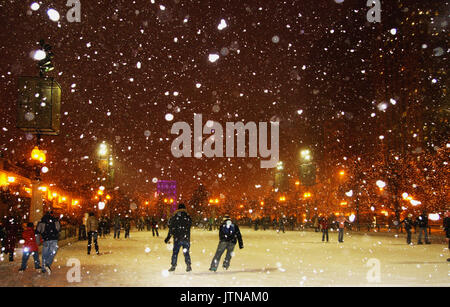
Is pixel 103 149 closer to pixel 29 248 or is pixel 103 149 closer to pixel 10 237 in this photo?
pixel 10 237

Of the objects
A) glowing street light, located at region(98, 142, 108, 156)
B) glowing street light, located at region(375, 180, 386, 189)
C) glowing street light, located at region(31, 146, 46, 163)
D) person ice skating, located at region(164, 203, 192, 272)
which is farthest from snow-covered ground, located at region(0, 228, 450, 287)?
glowing street light, located at region(98, 142, 108, 156)

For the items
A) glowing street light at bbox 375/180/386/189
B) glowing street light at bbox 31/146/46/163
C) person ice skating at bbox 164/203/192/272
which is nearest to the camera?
person ice skating at bbox 164/203/192/272

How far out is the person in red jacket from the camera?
12398 millimetres

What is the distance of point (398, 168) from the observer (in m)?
38.5

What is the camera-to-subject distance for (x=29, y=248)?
41.2 ft

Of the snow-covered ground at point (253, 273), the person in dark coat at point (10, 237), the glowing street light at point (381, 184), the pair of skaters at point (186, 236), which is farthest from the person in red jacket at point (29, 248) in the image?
the glowing street light at point (381, 184)

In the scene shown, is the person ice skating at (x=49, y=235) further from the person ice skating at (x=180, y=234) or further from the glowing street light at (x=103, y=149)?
the glowing street light at (x=103, y=149)

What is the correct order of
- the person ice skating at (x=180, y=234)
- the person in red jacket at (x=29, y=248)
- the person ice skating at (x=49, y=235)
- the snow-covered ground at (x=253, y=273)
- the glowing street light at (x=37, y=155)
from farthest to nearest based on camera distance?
the glowing street light at (x=37, y=155) < the person in red jacket at (x=29, y=248) < the person ice skating at (x=49, y=235) < the person ice skating at (x=180, y=234) < the snow-covered ground at (x=253, y=273)

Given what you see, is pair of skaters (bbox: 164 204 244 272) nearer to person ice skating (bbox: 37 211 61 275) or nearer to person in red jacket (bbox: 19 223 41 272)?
person ice skating (bbox: 37 211 61 275)

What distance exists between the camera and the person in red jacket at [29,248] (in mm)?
12398

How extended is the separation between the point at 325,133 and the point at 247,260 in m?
72.7

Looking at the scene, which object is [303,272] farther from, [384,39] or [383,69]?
[384,39]

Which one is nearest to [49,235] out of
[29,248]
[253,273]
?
[29,248]
